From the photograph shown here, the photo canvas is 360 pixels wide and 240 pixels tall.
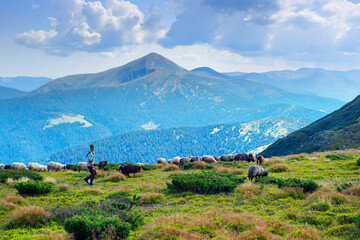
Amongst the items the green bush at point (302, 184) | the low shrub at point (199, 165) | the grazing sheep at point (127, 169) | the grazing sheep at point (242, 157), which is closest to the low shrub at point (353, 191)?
the green bush at point (302, 184)

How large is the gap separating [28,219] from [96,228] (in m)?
3.60

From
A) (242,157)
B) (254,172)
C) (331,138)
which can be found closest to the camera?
(254,172)

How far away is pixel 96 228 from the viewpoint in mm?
7203

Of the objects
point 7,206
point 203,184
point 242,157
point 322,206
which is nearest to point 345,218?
point 322,206

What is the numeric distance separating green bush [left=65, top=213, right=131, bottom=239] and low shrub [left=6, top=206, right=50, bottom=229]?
2.39m

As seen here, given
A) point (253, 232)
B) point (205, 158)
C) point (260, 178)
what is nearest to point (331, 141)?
point (205, 158)

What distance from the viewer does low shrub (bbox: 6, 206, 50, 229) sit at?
8.86 metres

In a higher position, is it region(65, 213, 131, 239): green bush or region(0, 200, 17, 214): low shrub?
region(65, 213, 131, 239): green bush

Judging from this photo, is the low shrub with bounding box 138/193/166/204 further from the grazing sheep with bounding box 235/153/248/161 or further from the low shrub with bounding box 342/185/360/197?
the grazing sheep with bounding box 235/153/248/161

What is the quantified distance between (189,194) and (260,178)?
225 inches

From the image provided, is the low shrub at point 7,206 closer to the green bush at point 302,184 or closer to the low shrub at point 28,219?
the low shrub at point 28,219

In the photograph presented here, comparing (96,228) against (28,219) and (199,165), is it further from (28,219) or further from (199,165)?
(199,165)

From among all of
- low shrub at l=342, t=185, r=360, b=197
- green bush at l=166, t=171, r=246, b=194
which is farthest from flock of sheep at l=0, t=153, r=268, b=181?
low shrub at l=342, t=185, r=360, b=197

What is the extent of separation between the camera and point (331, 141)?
172ft
